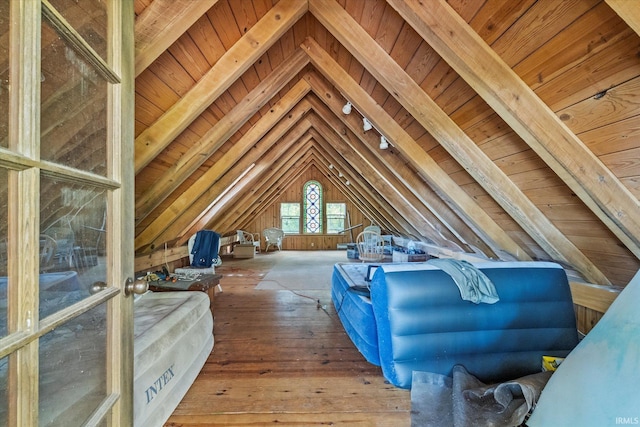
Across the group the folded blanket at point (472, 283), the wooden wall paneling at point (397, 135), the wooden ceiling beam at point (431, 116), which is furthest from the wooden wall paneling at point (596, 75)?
the wooden wall paneling at point (397, 135)

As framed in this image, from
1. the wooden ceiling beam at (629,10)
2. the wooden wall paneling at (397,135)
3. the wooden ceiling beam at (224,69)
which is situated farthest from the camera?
the wooden wall paneling at (397,135)

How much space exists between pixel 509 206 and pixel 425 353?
126 cm

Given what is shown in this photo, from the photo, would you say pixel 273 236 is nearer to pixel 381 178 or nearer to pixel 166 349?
pixel 381 178

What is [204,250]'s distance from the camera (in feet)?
13.2

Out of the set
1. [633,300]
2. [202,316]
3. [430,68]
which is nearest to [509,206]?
[633,300]

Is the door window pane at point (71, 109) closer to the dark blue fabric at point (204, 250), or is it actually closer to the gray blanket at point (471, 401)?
the gray blanket at point (471, 401)

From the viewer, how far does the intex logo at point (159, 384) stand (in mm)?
1325

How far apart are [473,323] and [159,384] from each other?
1.87 m

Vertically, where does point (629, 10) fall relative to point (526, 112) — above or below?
above

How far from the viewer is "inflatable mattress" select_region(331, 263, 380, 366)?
6.78 ft

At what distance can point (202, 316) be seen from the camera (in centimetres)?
214

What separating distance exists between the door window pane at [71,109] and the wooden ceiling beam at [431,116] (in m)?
→ 1.63

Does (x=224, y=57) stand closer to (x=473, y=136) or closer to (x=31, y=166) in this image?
(x=31, y=166)

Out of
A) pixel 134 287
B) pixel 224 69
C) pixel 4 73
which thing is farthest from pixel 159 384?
pixel 224 69
